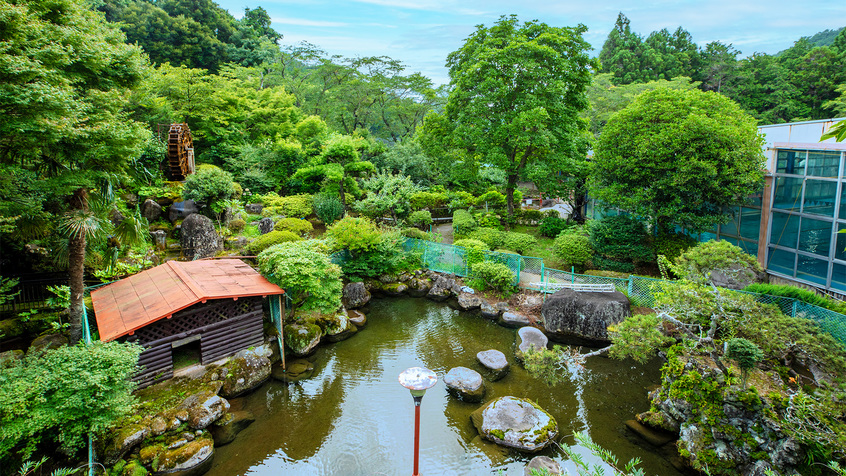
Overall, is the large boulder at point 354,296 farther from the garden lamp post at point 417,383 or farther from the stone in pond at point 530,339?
the garden lamp post at point 417,383

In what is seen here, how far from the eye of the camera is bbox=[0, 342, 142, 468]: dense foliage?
6.27m

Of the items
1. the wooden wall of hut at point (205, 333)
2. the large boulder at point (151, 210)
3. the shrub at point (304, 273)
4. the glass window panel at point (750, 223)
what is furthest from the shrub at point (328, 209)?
the glass window panel at point (750, 223)

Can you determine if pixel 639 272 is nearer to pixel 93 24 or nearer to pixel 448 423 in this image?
pixel 448 423

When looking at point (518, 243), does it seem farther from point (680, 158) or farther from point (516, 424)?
point (516, 424)

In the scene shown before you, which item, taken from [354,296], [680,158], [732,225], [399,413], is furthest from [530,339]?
[732,225]

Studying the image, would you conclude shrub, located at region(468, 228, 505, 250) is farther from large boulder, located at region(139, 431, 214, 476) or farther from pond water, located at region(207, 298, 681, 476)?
large boulder, located at region(139, 431, 214, 476)

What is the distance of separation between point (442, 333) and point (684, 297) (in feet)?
23.9

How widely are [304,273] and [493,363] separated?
19.6ft

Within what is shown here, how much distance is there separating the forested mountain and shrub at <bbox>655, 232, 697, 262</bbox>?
20030mm

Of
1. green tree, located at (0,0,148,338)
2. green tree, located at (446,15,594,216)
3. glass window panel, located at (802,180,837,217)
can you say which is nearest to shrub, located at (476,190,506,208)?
green tree, located at (446,15,594,216)

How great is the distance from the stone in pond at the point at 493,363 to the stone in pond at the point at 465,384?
0.60 metres

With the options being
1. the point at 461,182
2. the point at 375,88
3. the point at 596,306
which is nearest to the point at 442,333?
the point at 596,306

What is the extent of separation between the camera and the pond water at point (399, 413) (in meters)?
7.99

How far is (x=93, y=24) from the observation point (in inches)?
320
